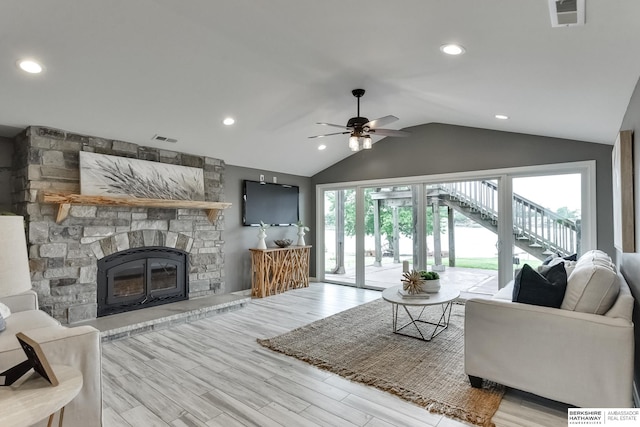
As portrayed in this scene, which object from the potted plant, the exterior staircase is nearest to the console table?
the exterior staircase

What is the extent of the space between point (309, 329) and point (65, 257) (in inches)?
118

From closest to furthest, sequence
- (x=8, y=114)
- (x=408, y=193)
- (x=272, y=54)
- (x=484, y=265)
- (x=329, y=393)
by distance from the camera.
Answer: (x=329, y=393) → (x=272, y=54) → (x=8, y=114) → (x=484, y=265) → (x=408, y=193)

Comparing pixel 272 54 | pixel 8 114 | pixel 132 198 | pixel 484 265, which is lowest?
pixel 484 265

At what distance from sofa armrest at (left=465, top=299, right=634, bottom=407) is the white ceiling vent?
5.80 ft

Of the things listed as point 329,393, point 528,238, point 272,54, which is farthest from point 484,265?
point 272,54

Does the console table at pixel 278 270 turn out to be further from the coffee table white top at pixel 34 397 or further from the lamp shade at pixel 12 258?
the coffee table white top at pixel 34 397

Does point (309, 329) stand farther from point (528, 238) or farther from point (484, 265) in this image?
point (528, 238)

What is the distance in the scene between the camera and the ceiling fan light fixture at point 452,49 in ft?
8.04

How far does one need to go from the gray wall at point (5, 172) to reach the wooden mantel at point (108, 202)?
0.73 meters

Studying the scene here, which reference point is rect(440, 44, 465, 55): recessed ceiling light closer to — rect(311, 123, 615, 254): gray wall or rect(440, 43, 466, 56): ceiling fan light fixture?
rect(440, 43, 466, 56): ceiling fan light fixture

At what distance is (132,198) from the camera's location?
14.0ft

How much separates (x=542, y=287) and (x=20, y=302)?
13.7 ft

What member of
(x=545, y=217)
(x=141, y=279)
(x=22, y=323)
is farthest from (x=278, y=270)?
(x=545, y=217)

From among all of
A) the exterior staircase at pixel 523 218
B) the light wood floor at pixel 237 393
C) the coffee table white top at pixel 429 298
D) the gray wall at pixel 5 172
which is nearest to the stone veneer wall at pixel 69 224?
the gray wall at pixel 5 172
